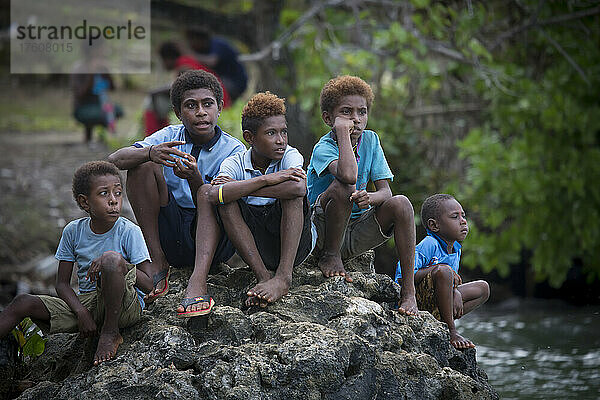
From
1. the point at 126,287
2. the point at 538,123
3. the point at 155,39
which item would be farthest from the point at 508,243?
the point at 155,39

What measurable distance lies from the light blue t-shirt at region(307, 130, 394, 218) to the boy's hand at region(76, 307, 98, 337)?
1.17m

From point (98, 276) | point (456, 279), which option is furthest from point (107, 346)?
point (456, 279)

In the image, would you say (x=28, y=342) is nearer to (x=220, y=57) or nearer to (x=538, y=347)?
(x=538, y=347)

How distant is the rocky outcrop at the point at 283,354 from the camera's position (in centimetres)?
271

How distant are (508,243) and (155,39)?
7269 mm

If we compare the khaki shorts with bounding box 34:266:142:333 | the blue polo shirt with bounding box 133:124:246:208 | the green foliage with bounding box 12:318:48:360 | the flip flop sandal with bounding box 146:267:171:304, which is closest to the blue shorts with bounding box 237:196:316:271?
the blue polo shirt with bounding box 133:124:246:208

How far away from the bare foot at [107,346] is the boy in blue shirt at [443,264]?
1.34 m

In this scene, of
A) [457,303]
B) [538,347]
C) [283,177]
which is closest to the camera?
[283,177]

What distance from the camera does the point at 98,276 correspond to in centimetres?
293

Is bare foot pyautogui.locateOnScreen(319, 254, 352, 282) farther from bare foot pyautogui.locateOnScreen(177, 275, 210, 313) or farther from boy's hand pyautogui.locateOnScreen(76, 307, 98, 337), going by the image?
boy's hand pyautogui.locateOnScreen(76, 307, 98, 337)

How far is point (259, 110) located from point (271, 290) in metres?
0.81

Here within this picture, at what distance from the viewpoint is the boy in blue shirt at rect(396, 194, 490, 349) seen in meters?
3.40

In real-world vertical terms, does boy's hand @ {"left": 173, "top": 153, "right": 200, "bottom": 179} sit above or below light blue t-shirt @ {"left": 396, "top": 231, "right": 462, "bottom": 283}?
above

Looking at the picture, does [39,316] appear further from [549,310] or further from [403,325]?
[549,310]
